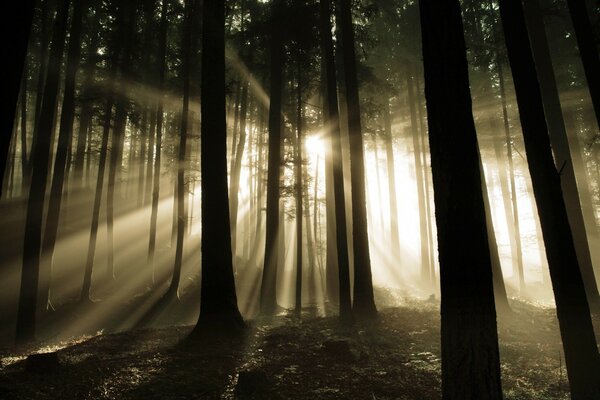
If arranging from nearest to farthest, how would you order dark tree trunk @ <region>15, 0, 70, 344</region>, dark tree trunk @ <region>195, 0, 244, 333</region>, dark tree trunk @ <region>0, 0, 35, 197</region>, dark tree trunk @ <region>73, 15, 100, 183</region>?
1. dark tree trunk @ <region>0, 0, 35, 197</region>
2. dark tree trunk @ <region>195, 0, 244, 333</region>
3. dark tree trunk @ <region>15, 0, 70, 344</region>
4. dark tree trunk @ <region>73, 15, 100, 183</region>

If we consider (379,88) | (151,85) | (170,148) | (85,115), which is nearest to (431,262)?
(379,88)

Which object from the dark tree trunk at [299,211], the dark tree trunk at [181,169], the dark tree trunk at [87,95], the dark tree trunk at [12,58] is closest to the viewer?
the dark tree trunk at [12,58]

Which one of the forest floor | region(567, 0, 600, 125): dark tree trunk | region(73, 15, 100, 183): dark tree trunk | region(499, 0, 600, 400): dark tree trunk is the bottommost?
the forest floor

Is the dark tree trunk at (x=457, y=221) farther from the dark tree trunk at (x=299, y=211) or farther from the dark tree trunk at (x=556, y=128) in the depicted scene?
→ the dark tree trunk at (x=556, y=128)

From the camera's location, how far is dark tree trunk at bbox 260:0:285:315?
1455 cm

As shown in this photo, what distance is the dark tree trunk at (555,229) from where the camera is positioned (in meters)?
4.98

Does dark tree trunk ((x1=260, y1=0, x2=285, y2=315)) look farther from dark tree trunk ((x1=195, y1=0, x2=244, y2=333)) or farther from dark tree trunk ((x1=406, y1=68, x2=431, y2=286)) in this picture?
dark tree trunk ((x1=406, y1=68, x2=431, y2=286))

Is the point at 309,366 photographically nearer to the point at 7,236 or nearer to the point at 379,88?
the point at 379,88

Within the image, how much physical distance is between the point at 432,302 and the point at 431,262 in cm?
1047

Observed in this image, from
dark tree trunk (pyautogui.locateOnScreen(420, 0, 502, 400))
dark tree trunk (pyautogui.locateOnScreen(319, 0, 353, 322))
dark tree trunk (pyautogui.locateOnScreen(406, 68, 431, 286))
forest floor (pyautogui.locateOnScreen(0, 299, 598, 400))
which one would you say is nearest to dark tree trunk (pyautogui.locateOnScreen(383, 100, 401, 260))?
dark tree trunk (pyautogui.locateOnScreen(406, 68, 431, 286))

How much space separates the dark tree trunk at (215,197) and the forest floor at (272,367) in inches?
26.8

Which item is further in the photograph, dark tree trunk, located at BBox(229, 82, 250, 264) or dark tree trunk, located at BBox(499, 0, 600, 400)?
dark tree trunk, located at BBox(229, 82, 250, 264)

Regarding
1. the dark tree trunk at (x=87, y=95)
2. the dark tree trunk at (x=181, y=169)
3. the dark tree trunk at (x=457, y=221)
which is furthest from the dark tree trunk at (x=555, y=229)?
the dark tree trunk at (x=87, y=95)

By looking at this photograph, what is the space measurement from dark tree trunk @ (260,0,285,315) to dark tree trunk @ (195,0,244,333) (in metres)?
5.73
